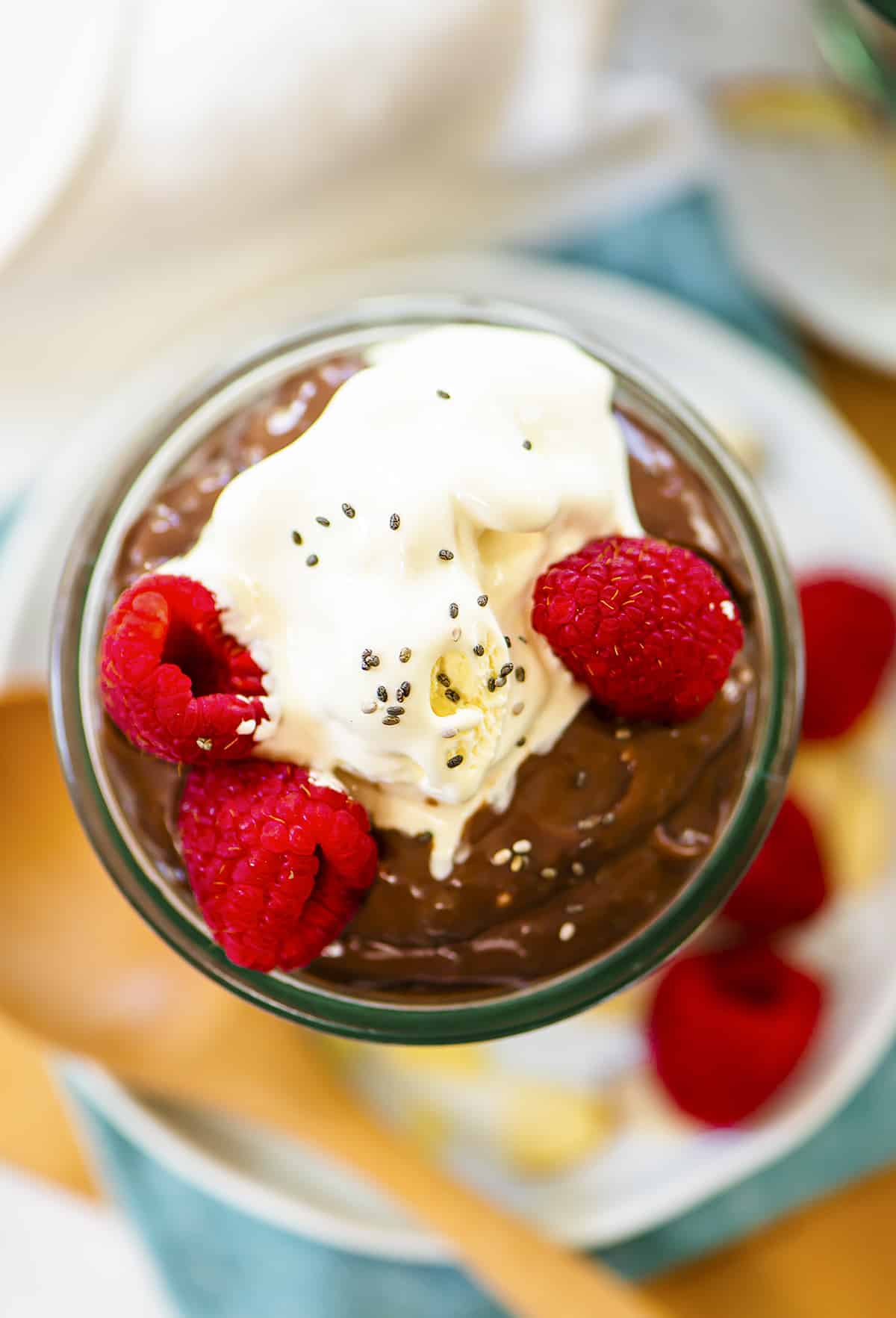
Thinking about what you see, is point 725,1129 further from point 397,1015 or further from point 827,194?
point 827,194

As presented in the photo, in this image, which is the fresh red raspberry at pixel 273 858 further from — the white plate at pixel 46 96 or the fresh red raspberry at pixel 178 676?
the white plate at pixel 46 96

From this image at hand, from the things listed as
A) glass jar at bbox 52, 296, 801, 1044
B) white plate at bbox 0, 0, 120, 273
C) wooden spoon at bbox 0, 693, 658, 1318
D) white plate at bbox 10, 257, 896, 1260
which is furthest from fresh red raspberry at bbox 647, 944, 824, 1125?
white plate at bbox 0, 0, 120, 273

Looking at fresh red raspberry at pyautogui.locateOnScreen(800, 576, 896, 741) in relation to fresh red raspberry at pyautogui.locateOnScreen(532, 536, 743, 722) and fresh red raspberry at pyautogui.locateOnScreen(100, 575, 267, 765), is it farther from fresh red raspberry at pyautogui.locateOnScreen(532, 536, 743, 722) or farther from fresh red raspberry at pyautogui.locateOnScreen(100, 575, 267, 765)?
fresh red raspberry at pyautogui.locateOnScreen(100, 575, 267, 765)

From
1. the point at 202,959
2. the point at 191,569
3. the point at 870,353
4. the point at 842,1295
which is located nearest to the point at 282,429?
the point at 191,569

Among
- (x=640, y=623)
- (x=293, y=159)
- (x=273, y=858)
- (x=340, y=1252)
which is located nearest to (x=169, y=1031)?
(x=340, y=1252)

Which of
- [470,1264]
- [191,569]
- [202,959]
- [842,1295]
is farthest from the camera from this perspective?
[842,1295]
